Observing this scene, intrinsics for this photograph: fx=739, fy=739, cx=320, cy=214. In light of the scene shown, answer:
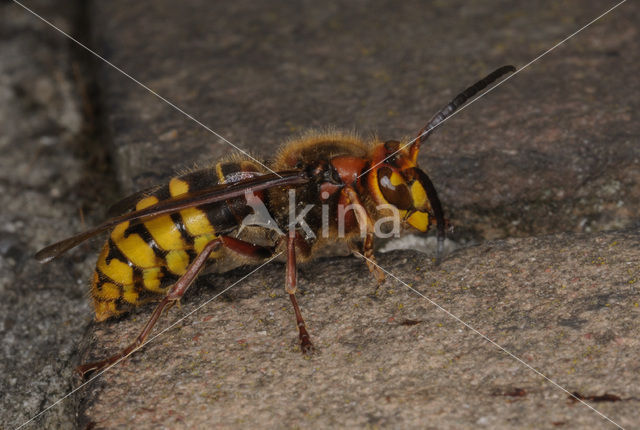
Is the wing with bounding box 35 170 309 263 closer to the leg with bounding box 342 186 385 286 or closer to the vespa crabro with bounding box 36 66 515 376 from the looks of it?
the vespa crabro with bounding box 36 66 515 376

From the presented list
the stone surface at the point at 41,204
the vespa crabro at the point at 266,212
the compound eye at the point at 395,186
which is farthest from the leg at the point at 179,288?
the compound eye at the point at 395,186

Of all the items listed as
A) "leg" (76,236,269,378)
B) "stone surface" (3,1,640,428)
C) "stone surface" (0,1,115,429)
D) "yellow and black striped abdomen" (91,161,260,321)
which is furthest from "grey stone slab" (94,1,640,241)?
"leg" (76,236,269,378)

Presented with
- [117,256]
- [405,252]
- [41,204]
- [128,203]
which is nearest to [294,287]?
[405,252]

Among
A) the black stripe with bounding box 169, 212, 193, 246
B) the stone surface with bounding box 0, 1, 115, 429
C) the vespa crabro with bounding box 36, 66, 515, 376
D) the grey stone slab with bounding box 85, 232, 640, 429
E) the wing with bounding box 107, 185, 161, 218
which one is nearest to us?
the grey stone slab with bounding box 85, 232, 640, 429

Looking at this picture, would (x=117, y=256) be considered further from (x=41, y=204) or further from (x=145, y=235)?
(x=41, y=204)

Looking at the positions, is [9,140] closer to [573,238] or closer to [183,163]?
[183,163]

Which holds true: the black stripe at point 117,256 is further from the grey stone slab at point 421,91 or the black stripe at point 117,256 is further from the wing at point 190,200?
the grey stone slab at point 421,91
